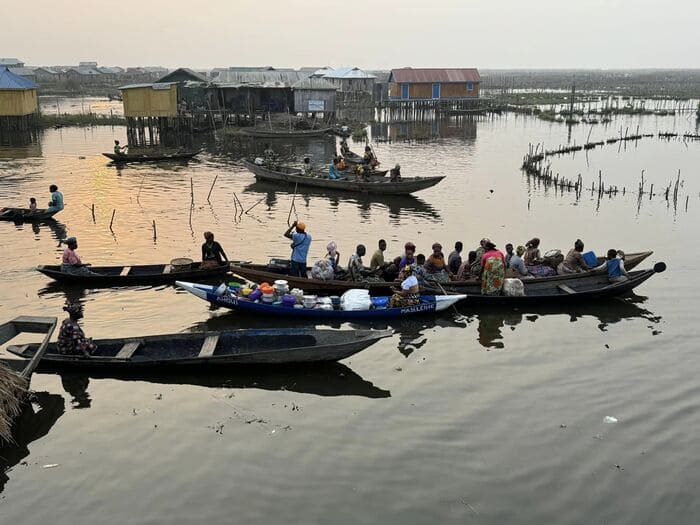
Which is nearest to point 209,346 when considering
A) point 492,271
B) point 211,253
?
point 211,253

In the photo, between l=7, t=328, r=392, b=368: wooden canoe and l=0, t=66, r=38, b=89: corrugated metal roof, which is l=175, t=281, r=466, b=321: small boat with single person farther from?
l=0, t=66, r=38, b=89: corrugated metal roof

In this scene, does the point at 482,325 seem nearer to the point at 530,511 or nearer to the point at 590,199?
the point at 530,511

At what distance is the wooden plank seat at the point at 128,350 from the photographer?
9352 millimetres

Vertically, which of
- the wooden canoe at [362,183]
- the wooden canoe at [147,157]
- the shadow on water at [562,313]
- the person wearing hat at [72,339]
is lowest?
the shadow on water at [562,313]

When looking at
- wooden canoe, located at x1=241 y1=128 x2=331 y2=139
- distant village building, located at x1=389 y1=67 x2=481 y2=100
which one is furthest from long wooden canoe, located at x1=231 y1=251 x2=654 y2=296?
distant village building, located at x1=389 y1=67 x2=481 y2=100

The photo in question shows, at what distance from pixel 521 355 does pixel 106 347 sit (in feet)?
22.7

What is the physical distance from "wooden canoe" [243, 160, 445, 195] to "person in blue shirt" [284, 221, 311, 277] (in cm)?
1085

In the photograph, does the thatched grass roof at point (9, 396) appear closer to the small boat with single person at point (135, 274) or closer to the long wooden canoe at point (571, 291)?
the small boat with single person at point (135, 274)

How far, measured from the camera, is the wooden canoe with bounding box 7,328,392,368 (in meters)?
9.31

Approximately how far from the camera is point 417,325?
38.4 ft

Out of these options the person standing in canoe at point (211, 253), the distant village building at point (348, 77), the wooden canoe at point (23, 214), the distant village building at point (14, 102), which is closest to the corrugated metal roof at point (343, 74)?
the distant village building at point (348, 77)

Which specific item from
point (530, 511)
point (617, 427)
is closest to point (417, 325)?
point (617, 427)

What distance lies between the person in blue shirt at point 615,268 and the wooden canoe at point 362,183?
10619mm

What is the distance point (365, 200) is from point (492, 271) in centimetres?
1188
